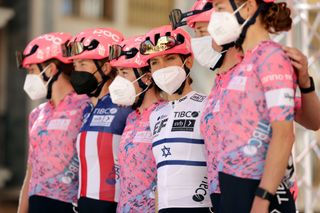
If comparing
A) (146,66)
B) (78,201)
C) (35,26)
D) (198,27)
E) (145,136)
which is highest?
(198,27)

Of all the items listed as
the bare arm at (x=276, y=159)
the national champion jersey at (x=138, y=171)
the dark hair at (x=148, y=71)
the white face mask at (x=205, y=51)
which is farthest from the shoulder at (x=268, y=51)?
the dark hair at (x=148, y=71)

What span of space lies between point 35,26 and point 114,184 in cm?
1142

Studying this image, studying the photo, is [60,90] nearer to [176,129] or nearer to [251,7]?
[176,129]

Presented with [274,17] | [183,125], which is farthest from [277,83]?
[183,125]

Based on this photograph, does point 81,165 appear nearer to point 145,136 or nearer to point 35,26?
point 145,136

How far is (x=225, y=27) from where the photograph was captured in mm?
3602

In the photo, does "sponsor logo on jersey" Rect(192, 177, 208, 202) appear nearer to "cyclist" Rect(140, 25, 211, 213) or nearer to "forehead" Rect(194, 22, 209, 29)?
"cyclist" Rect(140, 25, 211, 213)

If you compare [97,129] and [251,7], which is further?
[97,129]

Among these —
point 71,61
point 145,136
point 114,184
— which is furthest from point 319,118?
point 71,61

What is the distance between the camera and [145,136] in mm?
4645

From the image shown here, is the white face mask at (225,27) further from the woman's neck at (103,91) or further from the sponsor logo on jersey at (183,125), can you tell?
the woman's neck at (103,91)

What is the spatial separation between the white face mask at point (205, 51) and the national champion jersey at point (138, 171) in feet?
2.48

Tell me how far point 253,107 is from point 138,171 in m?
1.31

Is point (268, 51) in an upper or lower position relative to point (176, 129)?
upper
